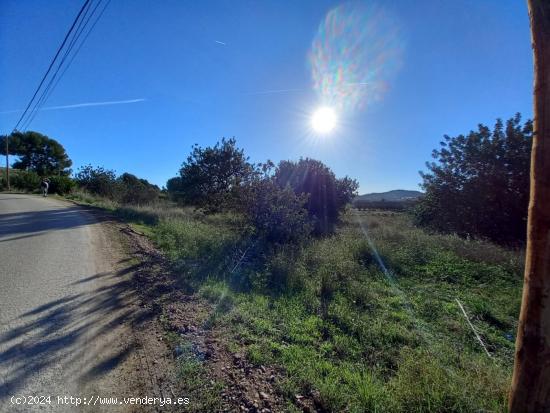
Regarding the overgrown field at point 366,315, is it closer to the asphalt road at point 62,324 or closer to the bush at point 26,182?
the asphalt road at point 62,324

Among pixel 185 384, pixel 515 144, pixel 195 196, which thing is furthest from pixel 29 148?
pixel 515 144

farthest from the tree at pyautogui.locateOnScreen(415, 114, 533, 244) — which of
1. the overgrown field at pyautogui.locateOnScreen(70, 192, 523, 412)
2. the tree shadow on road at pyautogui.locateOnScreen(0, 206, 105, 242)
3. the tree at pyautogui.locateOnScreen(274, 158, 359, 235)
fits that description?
the tree shadow on road at pyautogui.locateOnScreen(0, 206, 105, 242)

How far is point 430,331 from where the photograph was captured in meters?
4.12

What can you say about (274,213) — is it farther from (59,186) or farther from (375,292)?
(59,186)

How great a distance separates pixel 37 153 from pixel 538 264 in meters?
61.9

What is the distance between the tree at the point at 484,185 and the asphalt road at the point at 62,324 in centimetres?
1359

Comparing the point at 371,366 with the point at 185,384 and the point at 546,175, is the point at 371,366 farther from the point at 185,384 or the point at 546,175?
Answer: the point at 546,175

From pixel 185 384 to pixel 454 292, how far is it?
6.30 metres

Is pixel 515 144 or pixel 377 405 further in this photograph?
pixel 515 144

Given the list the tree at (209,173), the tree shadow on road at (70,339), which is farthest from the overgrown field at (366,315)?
the tree at (209,173)

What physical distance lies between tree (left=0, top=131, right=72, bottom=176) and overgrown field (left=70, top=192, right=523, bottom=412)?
51.5 meters

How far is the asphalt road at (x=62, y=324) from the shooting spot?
2.35m

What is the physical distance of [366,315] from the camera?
4457mm

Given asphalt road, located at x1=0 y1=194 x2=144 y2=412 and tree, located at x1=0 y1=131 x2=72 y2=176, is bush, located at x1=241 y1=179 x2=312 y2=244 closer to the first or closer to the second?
asphalt road, located at x1=0 y1=194 x2=144 y2=412
